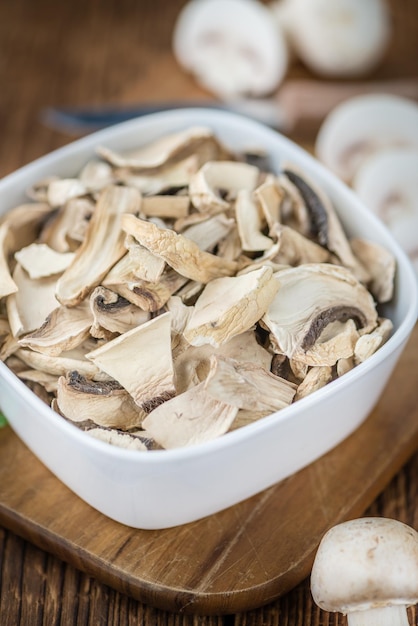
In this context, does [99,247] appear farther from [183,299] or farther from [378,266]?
[378,266]

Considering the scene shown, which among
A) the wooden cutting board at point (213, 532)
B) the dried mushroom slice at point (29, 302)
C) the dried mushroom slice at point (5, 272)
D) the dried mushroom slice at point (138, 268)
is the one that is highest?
the dried mushroom slice at point (138, 268)

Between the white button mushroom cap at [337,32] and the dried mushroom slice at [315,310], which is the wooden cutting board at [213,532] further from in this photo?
the white button mushroom cap at [337,32]

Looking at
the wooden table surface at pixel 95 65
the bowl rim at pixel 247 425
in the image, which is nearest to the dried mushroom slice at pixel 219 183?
the bowl rim at pixel 247 425

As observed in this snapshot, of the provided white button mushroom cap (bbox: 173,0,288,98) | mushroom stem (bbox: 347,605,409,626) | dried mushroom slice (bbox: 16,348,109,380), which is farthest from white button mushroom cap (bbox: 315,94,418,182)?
mushroom stem (bbox: 347,605,409,626)

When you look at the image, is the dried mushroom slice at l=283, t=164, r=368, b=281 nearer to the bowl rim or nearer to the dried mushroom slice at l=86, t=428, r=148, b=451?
the bowl rim

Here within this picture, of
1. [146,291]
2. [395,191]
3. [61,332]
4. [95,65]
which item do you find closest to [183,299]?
[146,291]
